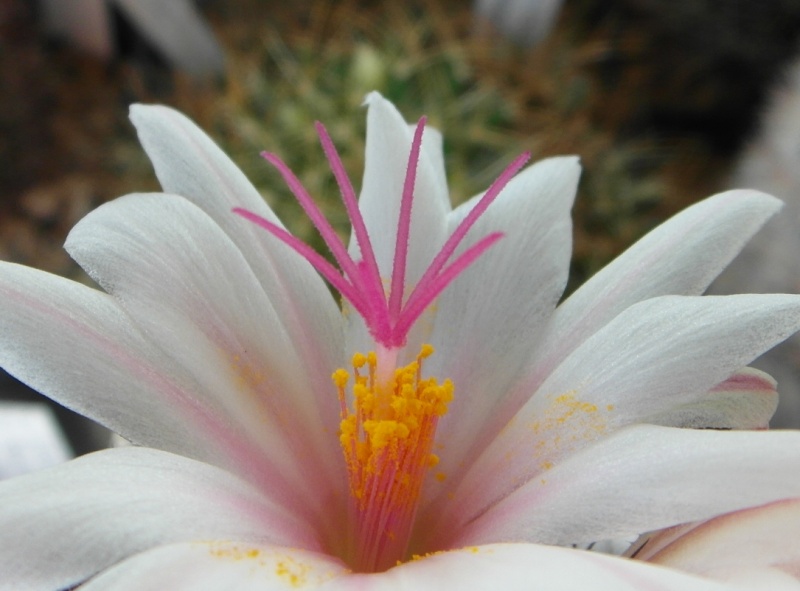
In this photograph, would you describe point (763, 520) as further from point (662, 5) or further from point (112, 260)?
point (662, 5)

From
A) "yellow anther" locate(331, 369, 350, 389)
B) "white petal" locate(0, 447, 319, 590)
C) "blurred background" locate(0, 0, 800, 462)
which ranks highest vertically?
"blurred background" locate(0, 0, 800, 462)

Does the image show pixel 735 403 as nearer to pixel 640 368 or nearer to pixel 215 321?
pixel 640 368

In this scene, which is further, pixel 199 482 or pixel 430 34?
pixel 430 34

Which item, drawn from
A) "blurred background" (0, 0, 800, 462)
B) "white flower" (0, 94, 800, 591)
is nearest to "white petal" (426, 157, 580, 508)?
"white flower" (0, 94, 800, 591)

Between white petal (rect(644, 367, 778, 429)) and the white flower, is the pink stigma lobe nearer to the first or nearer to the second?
the white flower

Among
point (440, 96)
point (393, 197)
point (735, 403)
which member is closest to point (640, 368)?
point (735, 403)

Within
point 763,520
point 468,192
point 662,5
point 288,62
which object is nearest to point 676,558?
point 763,520
